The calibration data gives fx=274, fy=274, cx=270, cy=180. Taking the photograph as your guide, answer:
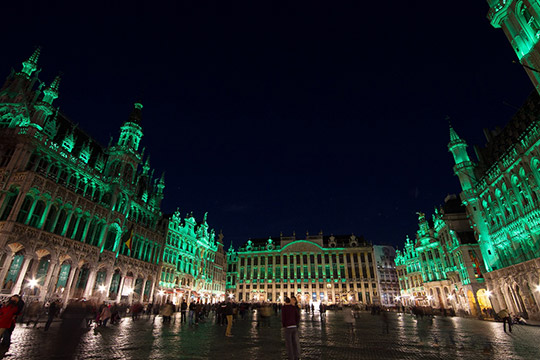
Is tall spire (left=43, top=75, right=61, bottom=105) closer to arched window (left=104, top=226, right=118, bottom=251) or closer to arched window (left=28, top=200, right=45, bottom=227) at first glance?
arched window (left=28, top=200, right=45, bottom=227)

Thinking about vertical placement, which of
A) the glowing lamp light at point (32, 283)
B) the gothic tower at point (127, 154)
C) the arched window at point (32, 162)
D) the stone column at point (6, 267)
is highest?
the gothic tower at point (127, 154)

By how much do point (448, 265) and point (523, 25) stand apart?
4212 cm

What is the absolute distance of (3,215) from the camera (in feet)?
91.3

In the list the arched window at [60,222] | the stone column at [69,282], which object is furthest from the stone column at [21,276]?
the stone column at [69,282]

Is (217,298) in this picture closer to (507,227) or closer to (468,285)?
(468,285)

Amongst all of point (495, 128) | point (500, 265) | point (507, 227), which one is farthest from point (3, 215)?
point (495, 128)

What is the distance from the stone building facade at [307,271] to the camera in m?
84.0

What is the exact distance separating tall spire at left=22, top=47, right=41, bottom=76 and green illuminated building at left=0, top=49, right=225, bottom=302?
0.36 feet

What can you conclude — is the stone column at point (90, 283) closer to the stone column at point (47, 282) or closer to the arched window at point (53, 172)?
the stone column at point (47, 282)

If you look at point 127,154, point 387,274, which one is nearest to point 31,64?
point 127,154

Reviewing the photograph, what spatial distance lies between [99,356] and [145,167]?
5153 cm

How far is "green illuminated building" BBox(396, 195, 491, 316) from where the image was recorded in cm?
4484

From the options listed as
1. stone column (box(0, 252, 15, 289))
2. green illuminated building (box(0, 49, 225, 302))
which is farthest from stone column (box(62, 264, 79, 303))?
stone column (box(0, 252, 15, 289))

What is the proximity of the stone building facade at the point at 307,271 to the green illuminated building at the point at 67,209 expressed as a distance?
132 ft
